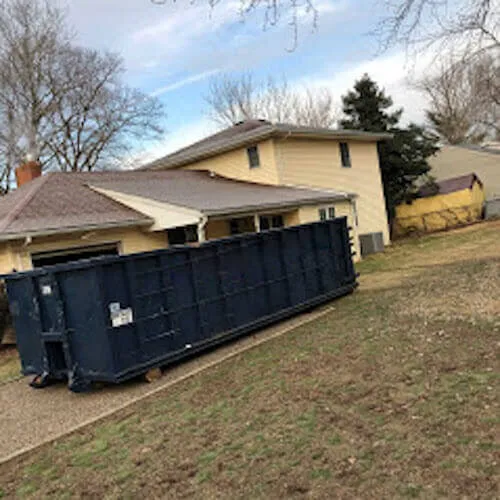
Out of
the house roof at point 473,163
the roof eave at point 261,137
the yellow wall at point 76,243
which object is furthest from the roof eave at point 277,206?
the house roof at point 473,163

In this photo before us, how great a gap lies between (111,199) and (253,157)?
7003 mm

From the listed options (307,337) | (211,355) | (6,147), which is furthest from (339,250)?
(6,147)

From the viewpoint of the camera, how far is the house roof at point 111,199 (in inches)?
529

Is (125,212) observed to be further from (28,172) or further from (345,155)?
(345,155)

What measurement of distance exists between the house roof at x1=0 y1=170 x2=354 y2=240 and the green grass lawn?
703 cm

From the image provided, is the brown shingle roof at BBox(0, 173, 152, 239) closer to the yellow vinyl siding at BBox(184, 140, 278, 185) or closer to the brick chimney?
the brick chimney

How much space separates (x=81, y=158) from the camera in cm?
3691

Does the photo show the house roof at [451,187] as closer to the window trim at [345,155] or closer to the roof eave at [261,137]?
the roof eave at [261,137]

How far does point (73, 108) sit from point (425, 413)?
3604 cm

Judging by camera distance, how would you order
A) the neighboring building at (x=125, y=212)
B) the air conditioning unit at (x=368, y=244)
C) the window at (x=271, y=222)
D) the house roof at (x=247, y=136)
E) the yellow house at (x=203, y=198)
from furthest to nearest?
the air conditioning unit at (x=368, y=244), the house roof at (x=247, y=136), the window at (x=271, y=222), the yellow house at (x=203, y=198), the neighboring building at (x=125, y=212)

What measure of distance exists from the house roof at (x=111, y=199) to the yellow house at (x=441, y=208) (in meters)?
12.4

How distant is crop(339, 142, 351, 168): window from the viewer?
23.4 metres

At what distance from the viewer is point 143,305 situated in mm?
7824

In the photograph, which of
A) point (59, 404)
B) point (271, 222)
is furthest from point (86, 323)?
point (271, 222)
